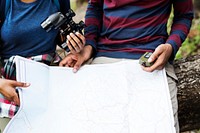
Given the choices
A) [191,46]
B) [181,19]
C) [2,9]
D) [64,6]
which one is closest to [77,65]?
[64,6]

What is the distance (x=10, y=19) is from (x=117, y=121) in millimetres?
680

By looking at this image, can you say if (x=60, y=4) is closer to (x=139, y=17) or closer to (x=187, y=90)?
(x=139, y=17)

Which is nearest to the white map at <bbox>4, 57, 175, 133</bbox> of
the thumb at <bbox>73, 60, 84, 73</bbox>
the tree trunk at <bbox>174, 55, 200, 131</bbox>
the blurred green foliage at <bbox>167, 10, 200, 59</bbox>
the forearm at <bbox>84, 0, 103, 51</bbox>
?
the thumb at <bbox>73, 60, 84, 73</bbox>

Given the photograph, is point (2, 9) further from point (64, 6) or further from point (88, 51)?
point (88, 51)

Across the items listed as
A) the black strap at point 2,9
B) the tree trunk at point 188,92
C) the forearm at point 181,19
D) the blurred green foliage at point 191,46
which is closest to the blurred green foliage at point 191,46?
the blurred green foliage at point 191,46

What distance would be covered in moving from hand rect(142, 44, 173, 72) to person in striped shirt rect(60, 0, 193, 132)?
41mm

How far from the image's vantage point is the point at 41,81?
1.92 metres

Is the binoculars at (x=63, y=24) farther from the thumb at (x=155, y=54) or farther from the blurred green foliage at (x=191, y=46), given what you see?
the blurred green foliage at (x=191, y=46)

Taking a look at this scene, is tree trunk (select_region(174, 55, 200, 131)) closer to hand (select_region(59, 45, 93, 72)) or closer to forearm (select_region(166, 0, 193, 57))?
forearm (select_region(166, 0, 193, 57))

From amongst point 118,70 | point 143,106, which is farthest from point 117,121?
point 118,70

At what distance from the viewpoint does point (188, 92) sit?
2287 millimetres

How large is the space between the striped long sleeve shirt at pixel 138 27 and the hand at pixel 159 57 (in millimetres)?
82

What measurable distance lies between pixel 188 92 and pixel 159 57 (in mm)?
433

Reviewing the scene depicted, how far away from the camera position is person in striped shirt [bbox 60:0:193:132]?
209cm
